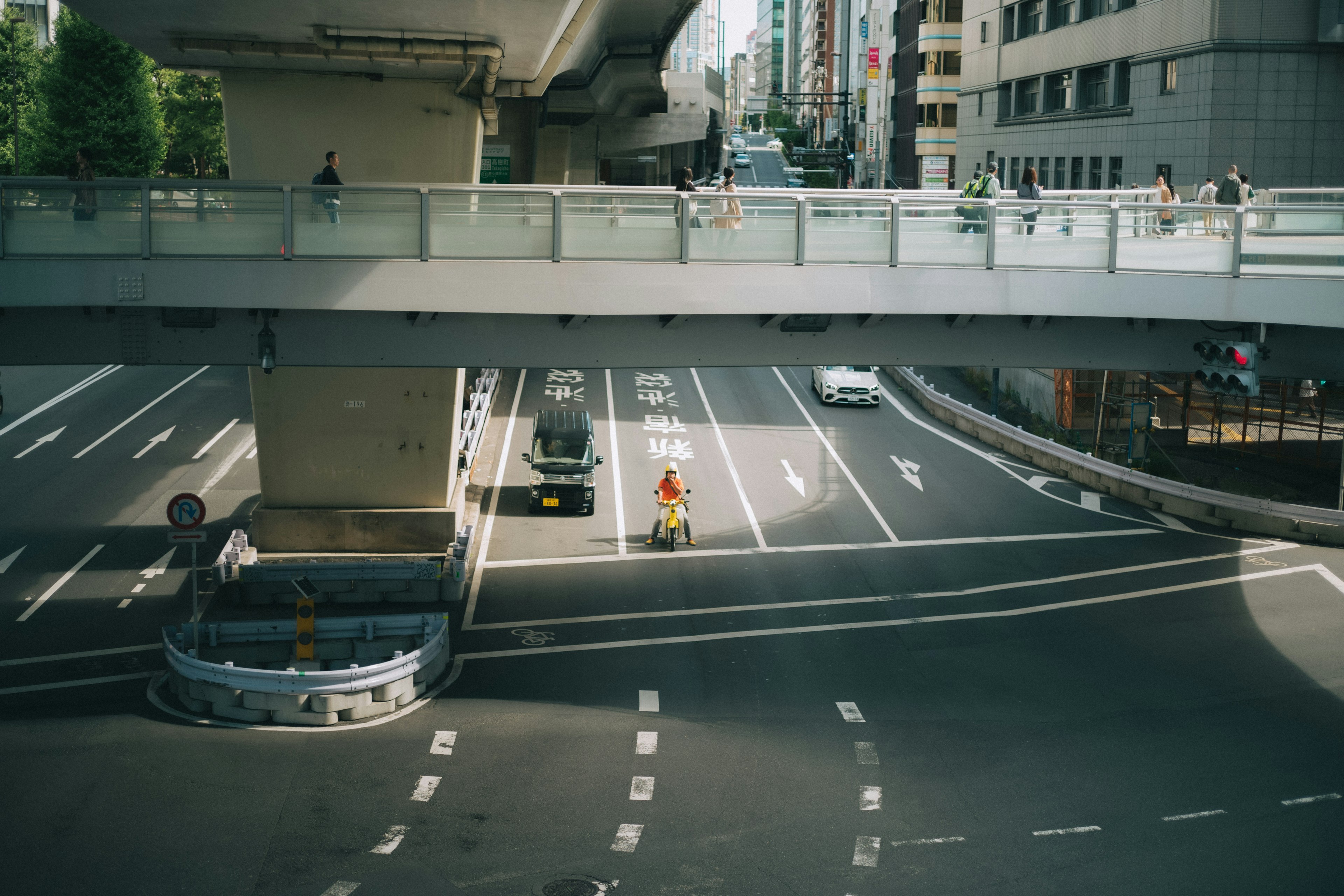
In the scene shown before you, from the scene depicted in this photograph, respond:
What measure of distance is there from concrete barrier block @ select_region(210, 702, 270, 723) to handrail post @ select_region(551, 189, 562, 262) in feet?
21.9

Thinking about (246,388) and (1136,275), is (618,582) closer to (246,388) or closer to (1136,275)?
(1136,275)

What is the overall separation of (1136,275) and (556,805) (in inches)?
404

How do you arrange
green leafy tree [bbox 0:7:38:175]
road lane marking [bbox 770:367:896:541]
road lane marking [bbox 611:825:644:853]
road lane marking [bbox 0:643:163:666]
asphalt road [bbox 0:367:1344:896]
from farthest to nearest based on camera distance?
1. green leafy tree [bbox 0:7:38:175]
2. road lane marking [bbox 770:367:896:541]
3. road lane marking [bbox 0:643:163:666]
4. road lane marking [bbox 611:825:644:853]
5. asphalt road [bbox 0:367:1344:896]

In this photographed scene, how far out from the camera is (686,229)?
16484 millimetres

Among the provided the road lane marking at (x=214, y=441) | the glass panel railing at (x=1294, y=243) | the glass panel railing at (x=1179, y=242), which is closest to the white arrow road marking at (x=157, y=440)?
the road lane marking at (x=214, y=441)

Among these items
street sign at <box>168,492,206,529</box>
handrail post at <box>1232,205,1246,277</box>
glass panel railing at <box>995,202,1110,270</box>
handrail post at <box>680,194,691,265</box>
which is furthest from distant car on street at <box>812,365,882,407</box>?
street sign at <box>168,492,206,529</box>

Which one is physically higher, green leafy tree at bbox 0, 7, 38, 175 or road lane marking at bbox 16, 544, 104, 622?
green leafy tree at bbox 0, 7, 38, 175

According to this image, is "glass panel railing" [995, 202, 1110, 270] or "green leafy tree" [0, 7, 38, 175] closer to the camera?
"glass panel railing" [995, 202, 1110, 270]

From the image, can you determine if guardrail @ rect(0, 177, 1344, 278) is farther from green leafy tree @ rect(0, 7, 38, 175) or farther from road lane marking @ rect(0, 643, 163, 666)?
green leafy tree @ rect(0, 7, 38, 175)

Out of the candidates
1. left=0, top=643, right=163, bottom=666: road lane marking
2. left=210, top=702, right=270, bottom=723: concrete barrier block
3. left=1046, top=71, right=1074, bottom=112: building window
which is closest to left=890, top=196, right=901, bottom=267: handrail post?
left=210, top=702, right=270, bottom=723: concrete barrier block

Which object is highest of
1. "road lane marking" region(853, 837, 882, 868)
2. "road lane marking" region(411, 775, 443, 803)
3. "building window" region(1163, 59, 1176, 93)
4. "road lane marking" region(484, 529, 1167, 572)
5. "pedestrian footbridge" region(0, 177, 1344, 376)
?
"building window" region(1163, 59, 1176, 93)

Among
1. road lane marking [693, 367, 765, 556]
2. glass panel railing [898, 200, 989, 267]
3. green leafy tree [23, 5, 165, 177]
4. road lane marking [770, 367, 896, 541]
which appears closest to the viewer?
glass panel railing [898, 200, 989, 267]

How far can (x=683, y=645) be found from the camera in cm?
1911

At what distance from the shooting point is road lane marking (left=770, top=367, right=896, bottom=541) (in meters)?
26.2
